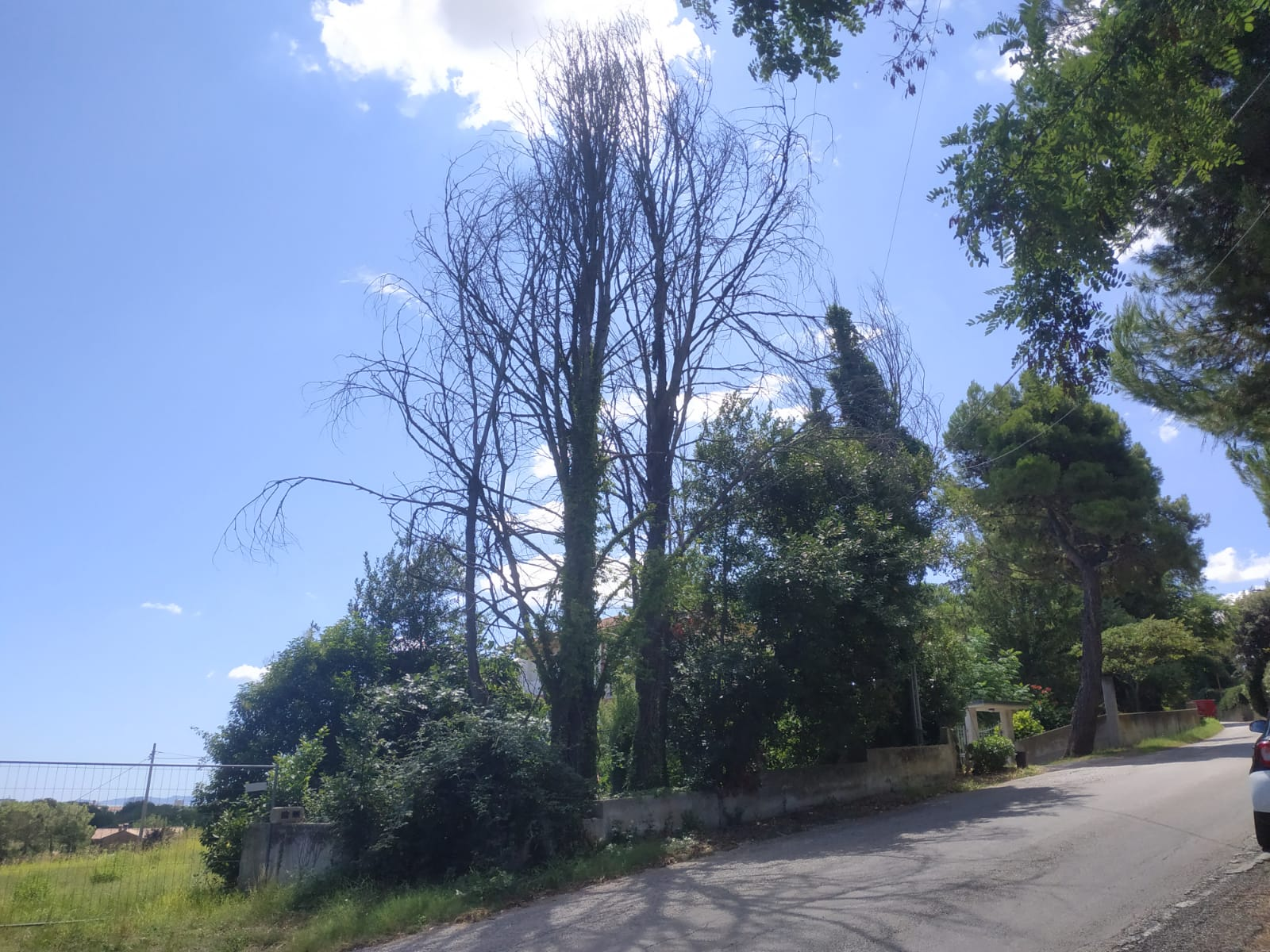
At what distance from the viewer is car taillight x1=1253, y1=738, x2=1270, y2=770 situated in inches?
349

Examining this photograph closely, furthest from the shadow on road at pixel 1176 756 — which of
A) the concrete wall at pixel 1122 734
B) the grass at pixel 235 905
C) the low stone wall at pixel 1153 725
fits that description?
the grass at pixel 235 905

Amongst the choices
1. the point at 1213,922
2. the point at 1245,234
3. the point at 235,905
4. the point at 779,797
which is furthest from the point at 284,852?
the point at 1245,234

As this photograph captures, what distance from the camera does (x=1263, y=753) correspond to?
352 inches

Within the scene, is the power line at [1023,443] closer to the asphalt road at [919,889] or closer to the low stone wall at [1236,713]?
the asphalt road at [919,889]

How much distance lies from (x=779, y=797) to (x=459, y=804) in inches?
231

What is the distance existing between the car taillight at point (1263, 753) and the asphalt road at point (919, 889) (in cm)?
106

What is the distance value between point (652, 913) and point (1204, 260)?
9727 millimetres

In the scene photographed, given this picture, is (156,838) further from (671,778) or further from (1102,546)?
(1102,546)

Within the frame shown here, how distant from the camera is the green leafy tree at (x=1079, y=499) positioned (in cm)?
2664

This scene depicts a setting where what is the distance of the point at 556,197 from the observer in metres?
15.7

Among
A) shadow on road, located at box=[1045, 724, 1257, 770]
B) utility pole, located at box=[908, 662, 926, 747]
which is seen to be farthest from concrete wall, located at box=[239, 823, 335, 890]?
shadow on road, located at box=[1045, 724, 1257, 770]

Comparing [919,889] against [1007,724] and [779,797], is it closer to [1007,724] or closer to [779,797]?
[779,797]

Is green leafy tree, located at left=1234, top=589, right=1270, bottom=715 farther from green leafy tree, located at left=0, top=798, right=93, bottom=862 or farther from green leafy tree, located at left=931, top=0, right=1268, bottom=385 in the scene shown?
green leafy tree, located at left=0, top=798, right=93, bottom=862

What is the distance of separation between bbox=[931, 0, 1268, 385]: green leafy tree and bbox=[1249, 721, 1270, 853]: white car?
3971 mm
